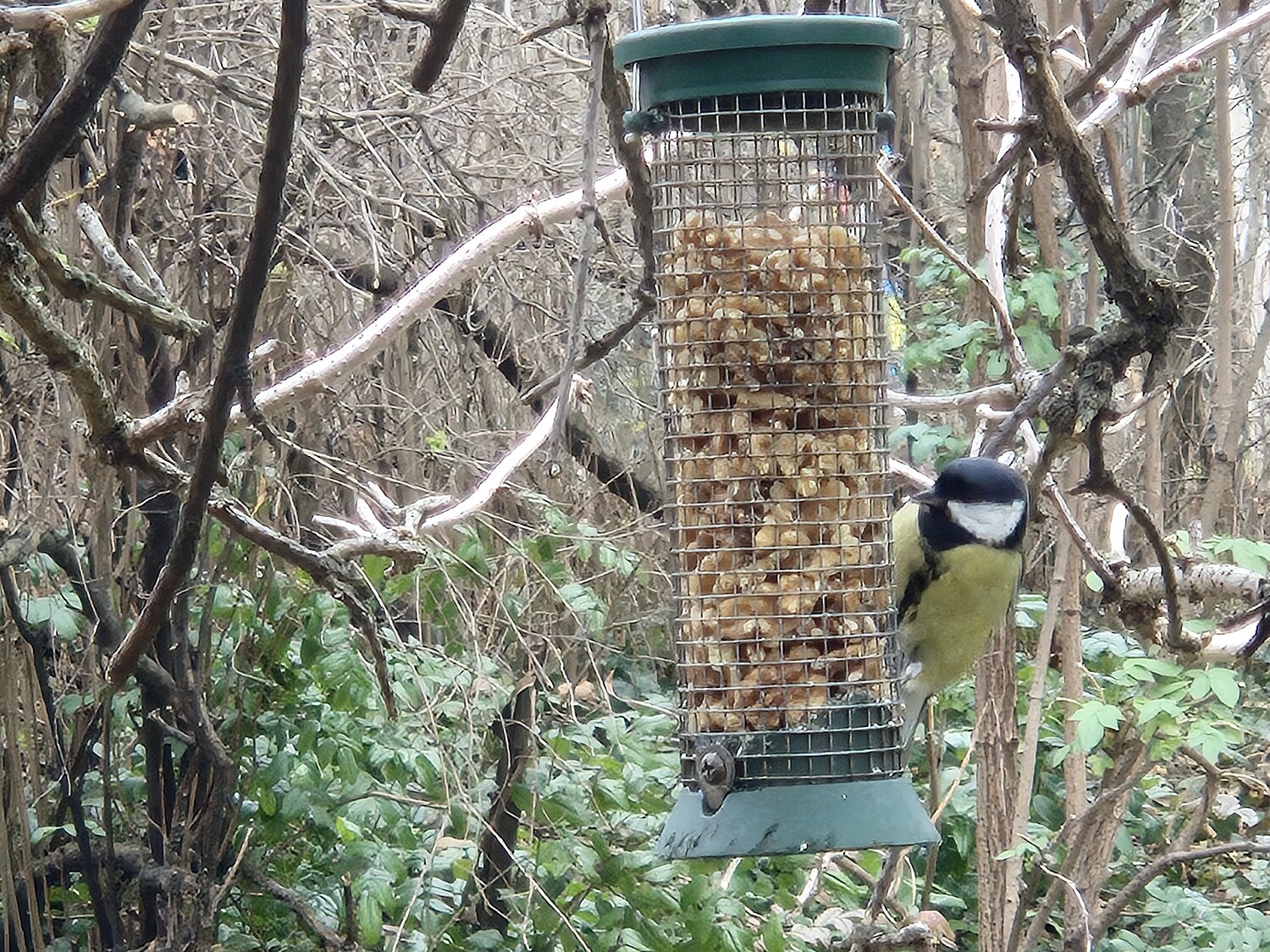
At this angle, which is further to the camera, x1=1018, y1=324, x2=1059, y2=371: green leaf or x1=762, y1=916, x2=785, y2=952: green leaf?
x1=1018, y1=324, x2=1059, y2=371: green leaf

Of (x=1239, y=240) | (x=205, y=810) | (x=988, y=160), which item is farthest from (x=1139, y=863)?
(x=1239, y=240)

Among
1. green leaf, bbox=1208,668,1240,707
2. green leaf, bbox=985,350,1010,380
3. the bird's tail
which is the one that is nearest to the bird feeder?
the bird's tail

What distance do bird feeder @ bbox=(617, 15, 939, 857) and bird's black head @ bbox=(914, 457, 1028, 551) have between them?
354 mm

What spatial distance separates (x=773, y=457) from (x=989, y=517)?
0.68m

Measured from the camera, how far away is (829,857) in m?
3.73

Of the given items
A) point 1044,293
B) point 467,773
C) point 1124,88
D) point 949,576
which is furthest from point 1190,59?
point 467,773

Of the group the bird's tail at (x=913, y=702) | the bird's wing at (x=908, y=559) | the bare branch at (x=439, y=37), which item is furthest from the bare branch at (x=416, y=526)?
the bird's tail at (x=913, y=702)

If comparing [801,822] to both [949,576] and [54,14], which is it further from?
[54,14]

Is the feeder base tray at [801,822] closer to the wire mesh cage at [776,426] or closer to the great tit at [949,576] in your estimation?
the wire mesh cage at [776,426]

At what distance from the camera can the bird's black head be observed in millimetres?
2676

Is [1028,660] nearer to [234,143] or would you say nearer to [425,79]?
[234,143]

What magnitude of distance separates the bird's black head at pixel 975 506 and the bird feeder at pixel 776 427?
354 mm

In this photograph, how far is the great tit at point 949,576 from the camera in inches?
110

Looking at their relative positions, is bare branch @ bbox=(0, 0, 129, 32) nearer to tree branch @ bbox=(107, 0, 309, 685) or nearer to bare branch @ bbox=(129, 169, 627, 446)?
tree branch @ bbox=(107, 0, 309, 685)
